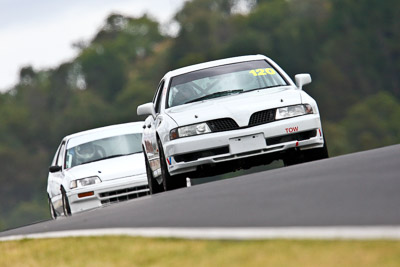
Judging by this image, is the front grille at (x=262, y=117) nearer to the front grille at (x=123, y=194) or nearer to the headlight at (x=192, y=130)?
the headlight at (x=192, y=130)

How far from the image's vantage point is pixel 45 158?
154 meters

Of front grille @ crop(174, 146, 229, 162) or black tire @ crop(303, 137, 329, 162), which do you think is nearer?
front grille @ crop(174, 146, 229, 162)

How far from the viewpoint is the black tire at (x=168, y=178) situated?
15164mm

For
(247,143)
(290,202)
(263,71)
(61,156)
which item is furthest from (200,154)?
(61,156)

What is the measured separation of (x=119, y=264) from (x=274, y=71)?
28.9 feet

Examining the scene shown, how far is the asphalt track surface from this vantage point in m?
8.21

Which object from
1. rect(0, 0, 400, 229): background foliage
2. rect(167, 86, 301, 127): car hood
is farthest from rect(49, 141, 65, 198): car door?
rect(0, 0, 400, 229): background foliage

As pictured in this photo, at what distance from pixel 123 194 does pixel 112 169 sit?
1.45 ft

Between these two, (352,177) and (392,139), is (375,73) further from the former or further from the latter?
(352,177)

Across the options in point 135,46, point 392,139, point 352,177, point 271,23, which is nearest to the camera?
point 352,177

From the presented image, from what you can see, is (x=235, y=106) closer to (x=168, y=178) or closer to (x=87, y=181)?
(x=168, y=178)

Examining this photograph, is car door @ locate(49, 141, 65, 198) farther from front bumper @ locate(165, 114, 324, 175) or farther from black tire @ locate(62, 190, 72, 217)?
front bumper @ locate(165, 114, 324, 175)

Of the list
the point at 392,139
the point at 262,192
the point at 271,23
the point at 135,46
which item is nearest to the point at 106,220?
the point at 262,192

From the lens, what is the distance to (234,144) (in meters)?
14.6
